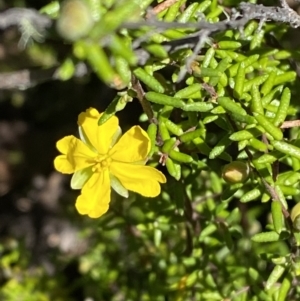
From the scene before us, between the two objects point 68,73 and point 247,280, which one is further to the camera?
point 247,280

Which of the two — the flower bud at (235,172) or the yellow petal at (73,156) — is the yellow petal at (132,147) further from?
the flower bud at (235,172)

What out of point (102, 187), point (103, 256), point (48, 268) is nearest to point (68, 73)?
point (102, 187)

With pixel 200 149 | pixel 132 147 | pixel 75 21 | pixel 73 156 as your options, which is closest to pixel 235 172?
pixel 200 149

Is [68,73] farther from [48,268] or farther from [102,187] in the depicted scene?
[48,268]

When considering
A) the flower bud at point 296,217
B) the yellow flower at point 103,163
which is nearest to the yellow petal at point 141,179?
the yellow flower at point 103,163

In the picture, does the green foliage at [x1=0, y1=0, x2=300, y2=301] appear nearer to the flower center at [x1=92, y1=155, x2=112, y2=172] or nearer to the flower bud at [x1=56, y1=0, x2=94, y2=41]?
the flower bud at [x1=56, y1=0, x2=94, y2=41]

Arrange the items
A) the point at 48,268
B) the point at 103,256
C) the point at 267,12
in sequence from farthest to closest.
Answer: the point at 48,268 < the point at 103,256 < the point at 267,12
